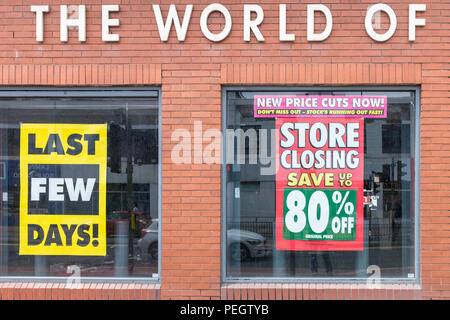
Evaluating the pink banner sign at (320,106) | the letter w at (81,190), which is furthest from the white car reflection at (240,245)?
the pink banner sign at (320,106)

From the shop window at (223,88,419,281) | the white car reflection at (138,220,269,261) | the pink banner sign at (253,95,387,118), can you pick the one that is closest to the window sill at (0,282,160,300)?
the white car reflection at (138,220,269,261)

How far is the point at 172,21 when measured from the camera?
6352 mm

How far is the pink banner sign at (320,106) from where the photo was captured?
6457 millimetres

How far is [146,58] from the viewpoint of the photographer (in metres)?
6.40

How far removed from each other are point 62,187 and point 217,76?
242 cm

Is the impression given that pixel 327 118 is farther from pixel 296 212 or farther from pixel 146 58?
pixel 146 58

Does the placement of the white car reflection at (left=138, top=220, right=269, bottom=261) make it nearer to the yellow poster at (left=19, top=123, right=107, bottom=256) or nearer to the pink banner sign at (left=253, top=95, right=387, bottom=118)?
the yellow poster at (left=19, top=123, right=107, bottom=256)

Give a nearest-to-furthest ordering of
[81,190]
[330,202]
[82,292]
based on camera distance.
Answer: [82,292], [330,202], [81,190]

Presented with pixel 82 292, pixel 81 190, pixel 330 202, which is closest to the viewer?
pixel 82 292

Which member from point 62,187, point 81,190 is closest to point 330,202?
point 81,190

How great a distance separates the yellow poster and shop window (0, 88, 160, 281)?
13 millimetres

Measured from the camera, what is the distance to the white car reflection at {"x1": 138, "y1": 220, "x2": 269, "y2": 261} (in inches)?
255

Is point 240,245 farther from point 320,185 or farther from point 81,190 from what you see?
point 81,190

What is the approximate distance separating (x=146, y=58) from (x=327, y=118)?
2.37 m
